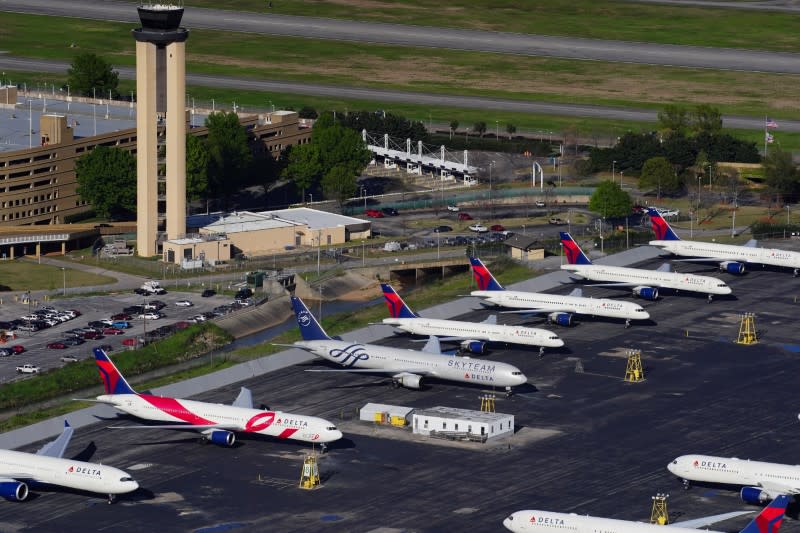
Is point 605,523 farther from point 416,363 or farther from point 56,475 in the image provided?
point 416,363

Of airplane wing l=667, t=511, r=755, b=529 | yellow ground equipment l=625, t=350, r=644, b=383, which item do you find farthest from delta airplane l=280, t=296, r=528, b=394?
airplane wing l=667, t=511, r=755, b=529

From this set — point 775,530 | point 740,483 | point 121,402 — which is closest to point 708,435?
point 740,483

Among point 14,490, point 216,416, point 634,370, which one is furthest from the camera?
point 634,370

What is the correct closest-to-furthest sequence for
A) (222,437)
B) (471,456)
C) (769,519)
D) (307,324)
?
(769,519), (471,456), (222,437), (307,324)

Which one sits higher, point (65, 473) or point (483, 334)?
point (483, 334)

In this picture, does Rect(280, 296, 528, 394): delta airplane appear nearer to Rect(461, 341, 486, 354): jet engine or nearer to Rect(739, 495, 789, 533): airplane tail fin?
Rect(461, 341, 486, 354): jet engine

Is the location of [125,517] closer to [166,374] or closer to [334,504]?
[334,504]

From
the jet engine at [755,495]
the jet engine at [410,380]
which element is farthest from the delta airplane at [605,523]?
the jet engine at [410,380]

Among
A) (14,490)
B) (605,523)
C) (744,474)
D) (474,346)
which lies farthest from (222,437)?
(744,474)
